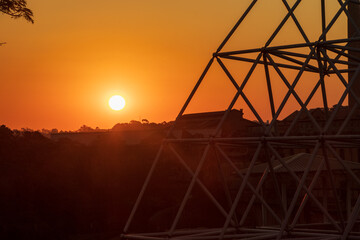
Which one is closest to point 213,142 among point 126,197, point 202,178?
point 202,178

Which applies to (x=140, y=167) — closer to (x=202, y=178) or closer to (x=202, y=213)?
(x=202, y=178)

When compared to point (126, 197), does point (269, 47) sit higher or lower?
lower

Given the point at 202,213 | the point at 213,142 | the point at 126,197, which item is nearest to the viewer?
the point at 213,142

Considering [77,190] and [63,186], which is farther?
[77,190]

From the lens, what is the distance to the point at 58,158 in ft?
109

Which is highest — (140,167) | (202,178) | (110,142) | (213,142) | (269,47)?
(110,142)

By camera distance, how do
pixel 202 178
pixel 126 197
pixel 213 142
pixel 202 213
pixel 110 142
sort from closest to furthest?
pixel 213 142
pixel 202 213
pixel 202 178
pixel 126 197
pixel 110 142

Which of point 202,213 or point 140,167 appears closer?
point 202,213

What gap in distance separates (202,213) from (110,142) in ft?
41.8

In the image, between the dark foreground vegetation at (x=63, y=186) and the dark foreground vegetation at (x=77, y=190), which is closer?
the dark foreground vegetation at (x=77, y=190)

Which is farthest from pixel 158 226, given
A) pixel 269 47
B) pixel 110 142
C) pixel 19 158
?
pixel 269 47

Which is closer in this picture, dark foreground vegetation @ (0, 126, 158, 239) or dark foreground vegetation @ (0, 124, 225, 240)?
dark foreground vegetation @ (0, 124, 225, 240)

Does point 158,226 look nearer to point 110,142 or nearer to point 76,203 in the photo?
point 76,203

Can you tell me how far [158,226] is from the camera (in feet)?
88.4
